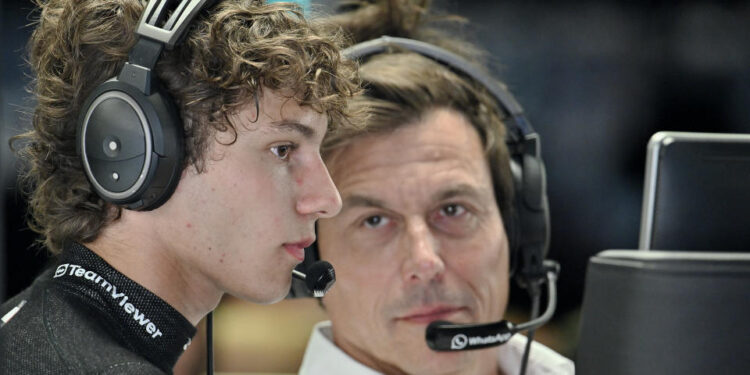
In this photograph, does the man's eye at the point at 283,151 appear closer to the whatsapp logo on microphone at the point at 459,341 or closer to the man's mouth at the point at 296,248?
the man's mouth at the point at 296,248

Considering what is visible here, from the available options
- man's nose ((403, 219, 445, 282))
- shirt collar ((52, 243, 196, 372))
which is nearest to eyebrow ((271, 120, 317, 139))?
shirt collar ((52, 243, 196, 372))

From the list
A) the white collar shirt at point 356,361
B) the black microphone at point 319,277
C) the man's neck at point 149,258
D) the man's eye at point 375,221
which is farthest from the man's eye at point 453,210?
the man's neck at point 149,258

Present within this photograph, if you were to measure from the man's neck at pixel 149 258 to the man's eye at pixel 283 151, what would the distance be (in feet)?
0.51

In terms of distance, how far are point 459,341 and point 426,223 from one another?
22cm

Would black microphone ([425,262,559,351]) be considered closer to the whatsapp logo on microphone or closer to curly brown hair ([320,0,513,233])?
the whatsapp logo on microphone

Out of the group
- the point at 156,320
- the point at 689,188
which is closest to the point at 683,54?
the point at 689,188

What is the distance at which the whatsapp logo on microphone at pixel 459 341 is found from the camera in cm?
156

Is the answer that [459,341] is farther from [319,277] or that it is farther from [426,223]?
[319,277]

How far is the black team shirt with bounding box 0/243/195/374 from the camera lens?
912 mm

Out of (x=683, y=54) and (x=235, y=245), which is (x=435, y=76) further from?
(x=683, y=54)

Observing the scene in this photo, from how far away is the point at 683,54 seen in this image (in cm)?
311

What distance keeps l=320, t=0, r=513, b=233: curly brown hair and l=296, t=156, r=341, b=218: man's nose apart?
462 millimetres

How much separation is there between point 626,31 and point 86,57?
2.34 metres

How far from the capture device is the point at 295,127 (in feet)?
3.59
